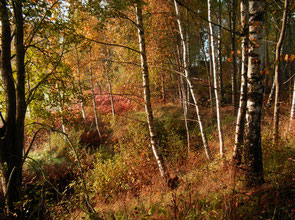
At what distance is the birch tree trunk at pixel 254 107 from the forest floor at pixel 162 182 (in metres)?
0.20

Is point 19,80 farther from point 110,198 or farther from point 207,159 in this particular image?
point 207,159

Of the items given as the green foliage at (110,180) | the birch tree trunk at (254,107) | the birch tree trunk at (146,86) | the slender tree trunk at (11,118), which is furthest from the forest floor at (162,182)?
the birch tree trunk at (146,86)

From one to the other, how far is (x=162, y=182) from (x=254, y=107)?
2.92 m

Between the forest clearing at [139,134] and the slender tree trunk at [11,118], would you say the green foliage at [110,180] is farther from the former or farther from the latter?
the slender tree trunk at [11,118]

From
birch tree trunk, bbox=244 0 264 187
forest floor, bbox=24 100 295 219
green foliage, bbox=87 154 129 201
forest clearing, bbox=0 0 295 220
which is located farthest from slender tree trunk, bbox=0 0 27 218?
birch tree trunk, bbox=244 0 264 187

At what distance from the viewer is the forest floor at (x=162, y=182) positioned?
2.36 meters

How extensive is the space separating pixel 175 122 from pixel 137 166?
13.2 ft

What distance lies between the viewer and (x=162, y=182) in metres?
4.19

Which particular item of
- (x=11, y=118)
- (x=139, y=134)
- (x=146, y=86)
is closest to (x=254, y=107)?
(x=146, y=86)

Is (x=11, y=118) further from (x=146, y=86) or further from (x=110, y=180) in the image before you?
(x=110, y=180)

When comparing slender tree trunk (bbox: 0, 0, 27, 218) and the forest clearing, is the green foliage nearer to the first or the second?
the forest clearing

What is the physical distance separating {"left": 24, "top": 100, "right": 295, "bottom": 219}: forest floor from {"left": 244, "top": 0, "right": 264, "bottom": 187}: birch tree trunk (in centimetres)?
20

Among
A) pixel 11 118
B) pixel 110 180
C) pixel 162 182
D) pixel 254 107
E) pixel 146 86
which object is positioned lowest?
pixel 110 180

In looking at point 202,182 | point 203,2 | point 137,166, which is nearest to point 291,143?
point 202,182
